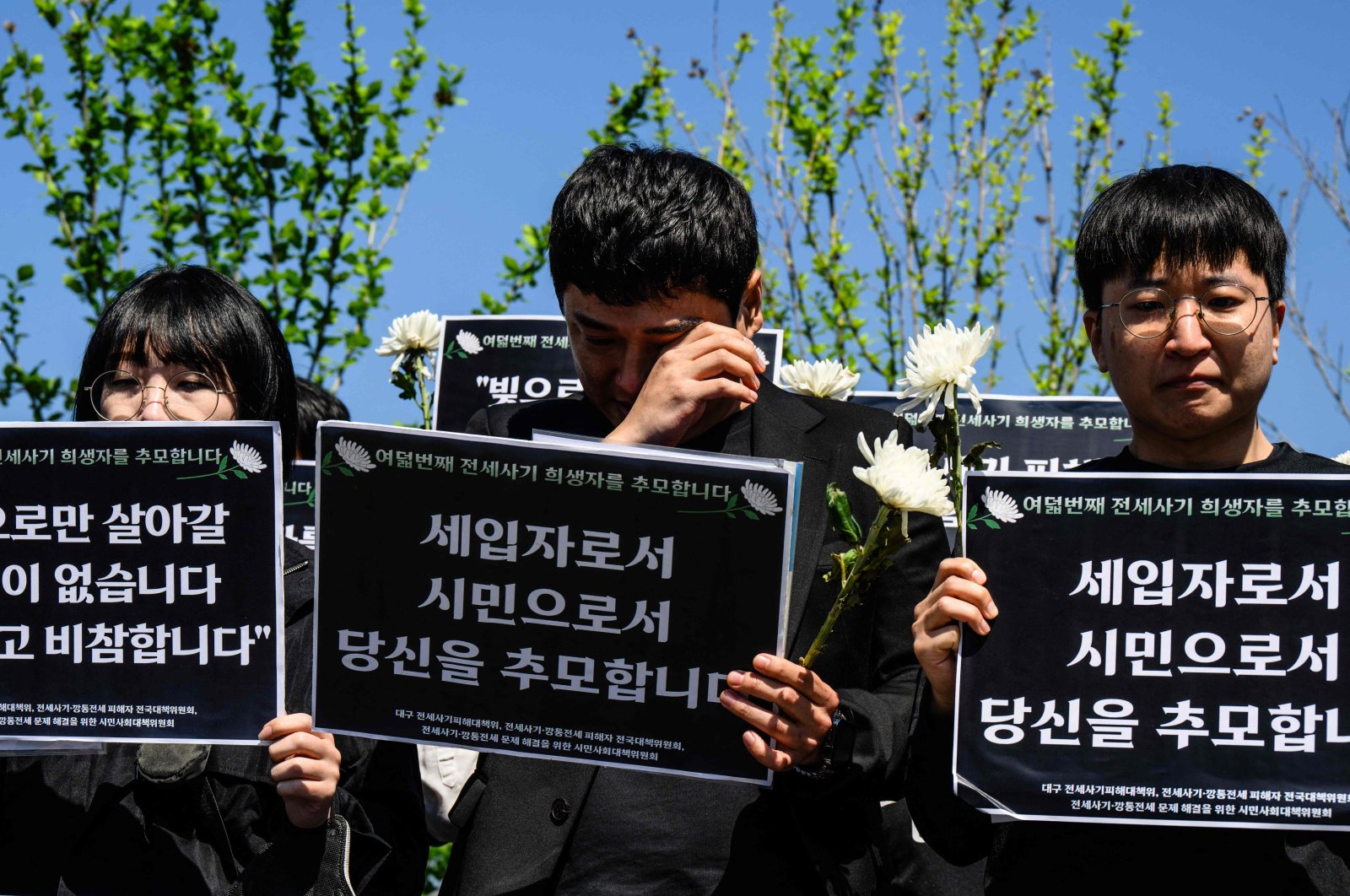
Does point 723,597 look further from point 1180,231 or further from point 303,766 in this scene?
point 1180,231

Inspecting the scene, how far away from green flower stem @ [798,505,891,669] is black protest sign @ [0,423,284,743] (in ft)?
2.98

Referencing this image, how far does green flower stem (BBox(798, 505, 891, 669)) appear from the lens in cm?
223

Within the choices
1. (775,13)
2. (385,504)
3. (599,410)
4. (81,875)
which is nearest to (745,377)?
(599,410)

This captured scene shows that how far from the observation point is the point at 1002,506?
2.39 meters

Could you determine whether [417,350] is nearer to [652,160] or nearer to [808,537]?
[652,160]

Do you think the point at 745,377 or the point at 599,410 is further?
the point at 599,410

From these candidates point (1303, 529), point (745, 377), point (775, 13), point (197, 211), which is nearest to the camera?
point (1303, 529)

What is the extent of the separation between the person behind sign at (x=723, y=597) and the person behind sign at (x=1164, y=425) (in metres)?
0.14

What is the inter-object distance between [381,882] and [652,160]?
1.40 m

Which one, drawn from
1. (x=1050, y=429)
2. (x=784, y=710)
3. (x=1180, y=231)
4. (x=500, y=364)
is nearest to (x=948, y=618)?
(x=784, y=710)

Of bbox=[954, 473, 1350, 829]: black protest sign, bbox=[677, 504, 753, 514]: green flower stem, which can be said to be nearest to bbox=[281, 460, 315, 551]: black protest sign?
bbox=[677, 504, 753, 514]: green flower stem

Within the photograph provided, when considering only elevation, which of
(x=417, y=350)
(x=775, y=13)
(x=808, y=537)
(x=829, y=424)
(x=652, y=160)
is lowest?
(x=808, y=537)

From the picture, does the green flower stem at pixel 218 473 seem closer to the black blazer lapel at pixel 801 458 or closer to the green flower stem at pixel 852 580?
the black blazer lapel at pixel 801 458

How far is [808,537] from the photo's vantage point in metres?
2.50
